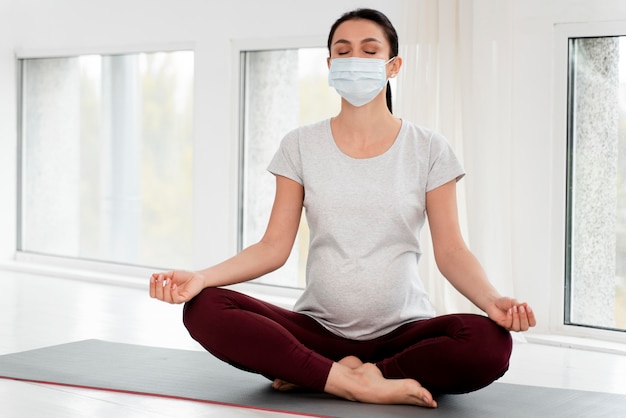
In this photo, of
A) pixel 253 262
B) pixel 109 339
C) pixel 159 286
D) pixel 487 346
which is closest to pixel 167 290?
pixel 159 286

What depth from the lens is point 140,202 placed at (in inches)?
255

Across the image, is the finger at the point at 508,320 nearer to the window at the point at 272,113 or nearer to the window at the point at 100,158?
the window at the point at 272,113

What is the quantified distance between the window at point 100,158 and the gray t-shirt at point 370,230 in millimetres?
3585

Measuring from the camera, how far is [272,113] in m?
5.42

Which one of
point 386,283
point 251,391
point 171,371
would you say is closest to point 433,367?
point 386,283

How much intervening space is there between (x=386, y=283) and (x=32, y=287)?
3222 mm

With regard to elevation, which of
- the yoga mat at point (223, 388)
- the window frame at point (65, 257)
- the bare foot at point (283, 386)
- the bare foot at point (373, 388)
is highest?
the window frame at point (65, 257)

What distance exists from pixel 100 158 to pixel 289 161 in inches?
156

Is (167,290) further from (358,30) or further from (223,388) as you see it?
(358,30)

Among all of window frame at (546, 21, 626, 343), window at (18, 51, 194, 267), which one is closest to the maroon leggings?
window frame at (546, 21, 626, 343)

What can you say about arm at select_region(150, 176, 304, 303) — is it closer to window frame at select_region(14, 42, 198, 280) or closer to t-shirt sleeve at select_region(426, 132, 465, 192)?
t-shirt sleeve at select_region(426, 132, 465, 192)

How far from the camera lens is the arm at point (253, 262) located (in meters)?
2.53

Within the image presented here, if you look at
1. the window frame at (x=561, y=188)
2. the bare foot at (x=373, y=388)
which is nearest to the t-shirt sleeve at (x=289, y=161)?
the bare foot at (x=373, y=388)

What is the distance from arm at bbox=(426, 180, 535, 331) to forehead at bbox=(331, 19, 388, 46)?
483 millimetres
